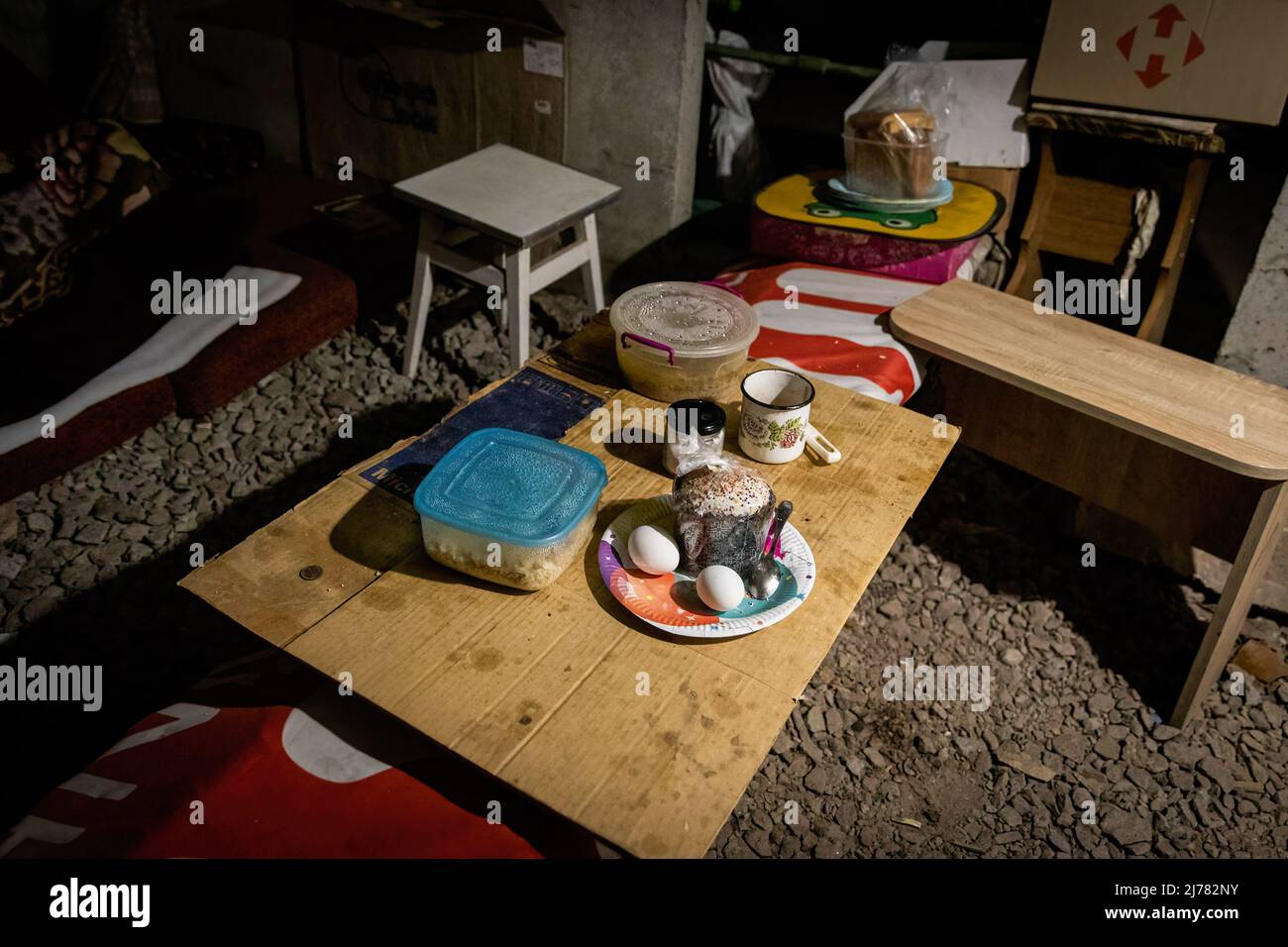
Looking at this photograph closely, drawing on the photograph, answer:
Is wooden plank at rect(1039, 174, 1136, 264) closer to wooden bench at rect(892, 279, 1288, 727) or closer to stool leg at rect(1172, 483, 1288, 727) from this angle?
wooden bench at rect(892, 279, 1288, 727)

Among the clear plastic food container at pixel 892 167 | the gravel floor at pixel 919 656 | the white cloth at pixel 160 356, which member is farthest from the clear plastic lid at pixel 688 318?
the white cloth at pixel 160 356

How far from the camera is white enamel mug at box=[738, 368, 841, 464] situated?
2059mm

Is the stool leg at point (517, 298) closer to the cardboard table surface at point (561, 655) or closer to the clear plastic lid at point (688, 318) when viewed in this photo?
the clear plastic lid at point (688, 318)

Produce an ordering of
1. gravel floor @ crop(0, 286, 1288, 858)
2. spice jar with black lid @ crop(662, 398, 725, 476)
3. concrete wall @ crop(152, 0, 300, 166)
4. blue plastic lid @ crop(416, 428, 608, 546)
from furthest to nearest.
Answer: concrete wall @ crop(152, 0, 300, 166) → gravel floor @ crop(0, 286, 1288, 858) → spice jar with black lid @ crop(662, 398, 725, 476) → blue plastic lid @ crop(416, 428, 608, 546)

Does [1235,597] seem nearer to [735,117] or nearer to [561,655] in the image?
[561,655]

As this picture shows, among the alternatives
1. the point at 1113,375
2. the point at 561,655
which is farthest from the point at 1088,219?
the point at 561,655

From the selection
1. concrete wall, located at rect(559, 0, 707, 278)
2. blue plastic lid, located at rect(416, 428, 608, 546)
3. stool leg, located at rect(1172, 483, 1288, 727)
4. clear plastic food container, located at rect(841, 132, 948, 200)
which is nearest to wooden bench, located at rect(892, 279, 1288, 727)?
stool leg, located at rect(1172, 483, 1288, 727)

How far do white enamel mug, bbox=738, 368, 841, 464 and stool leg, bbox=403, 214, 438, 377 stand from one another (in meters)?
1.96

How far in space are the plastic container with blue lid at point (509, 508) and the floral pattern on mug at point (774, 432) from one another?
0.46 metres

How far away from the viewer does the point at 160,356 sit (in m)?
3.55
